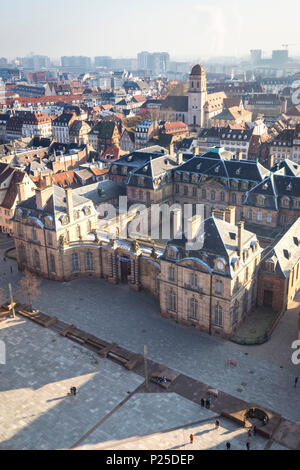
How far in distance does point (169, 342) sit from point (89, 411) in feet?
50.1

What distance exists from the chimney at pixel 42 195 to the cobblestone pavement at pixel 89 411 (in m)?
25.0

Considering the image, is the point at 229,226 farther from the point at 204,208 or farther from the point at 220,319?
the point at 204,208

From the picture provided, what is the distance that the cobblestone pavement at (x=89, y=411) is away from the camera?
45000 millimetres

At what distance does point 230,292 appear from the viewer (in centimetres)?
5741

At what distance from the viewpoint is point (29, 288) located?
230 feet

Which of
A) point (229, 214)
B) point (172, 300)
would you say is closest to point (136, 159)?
point (229, 214)

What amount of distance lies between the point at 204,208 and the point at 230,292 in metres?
42.1

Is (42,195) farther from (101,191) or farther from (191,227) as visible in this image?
(191,227)

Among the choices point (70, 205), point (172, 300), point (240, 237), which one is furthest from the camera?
point (70, 205)

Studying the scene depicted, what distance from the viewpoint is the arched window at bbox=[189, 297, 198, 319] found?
61594mm

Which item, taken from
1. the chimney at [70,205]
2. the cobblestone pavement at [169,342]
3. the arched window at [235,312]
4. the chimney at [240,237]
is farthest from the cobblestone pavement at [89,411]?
the chimney at [70,205]

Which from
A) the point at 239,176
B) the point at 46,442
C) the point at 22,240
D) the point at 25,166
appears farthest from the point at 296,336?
the point at 25,166

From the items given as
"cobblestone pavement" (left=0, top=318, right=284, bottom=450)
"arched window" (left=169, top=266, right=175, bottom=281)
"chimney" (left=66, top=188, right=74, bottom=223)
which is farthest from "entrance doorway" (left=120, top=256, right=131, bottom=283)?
"cobblestone pavement" (left=0, top=318, right=284, bottom=450)

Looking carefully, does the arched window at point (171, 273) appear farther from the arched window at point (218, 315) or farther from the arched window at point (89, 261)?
the arched window at point (89, 261)
